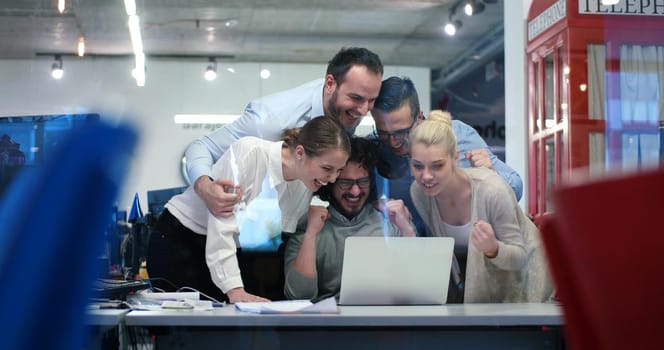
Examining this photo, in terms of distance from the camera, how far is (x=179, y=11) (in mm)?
3820

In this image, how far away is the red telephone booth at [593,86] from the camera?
4262mm

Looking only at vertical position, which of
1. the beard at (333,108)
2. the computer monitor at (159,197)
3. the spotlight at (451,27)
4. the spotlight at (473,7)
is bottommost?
the computer monitor at (159,197)

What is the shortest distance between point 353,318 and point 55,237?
1.79 meters

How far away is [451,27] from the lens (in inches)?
161

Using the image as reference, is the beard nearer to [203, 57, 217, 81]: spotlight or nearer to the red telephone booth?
[203, 57, 217, 81]: spotlight

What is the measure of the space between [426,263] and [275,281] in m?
0.77

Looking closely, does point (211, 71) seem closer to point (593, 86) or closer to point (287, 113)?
point (287, 113)

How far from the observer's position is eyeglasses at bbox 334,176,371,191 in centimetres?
356

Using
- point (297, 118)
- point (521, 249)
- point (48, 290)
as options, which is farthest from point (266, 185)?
point (48, 290)

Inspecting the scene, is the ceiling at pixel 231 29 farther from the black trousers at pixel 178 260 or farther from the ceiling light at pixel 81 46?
the black trousers at pixel 178 260

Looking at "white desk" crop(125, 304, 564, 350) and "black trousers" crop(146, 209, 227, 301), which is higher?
"black trousers" crop(146, 209, 227, 301)

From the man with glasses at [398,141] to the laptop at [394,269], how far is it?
2.15ft

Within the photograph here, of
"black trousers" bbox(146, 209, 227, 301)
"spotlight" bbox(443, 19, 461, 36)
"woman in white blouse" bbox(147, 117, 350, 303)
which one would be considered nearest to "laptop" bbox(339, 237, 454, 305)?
"woman in white blouse" bbox(147, 117, 350, 303)

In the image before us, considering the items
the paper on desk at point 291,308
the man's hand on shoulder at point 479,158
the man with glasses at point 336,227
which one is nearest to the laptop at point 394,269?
the paper on desk at point 291,308
